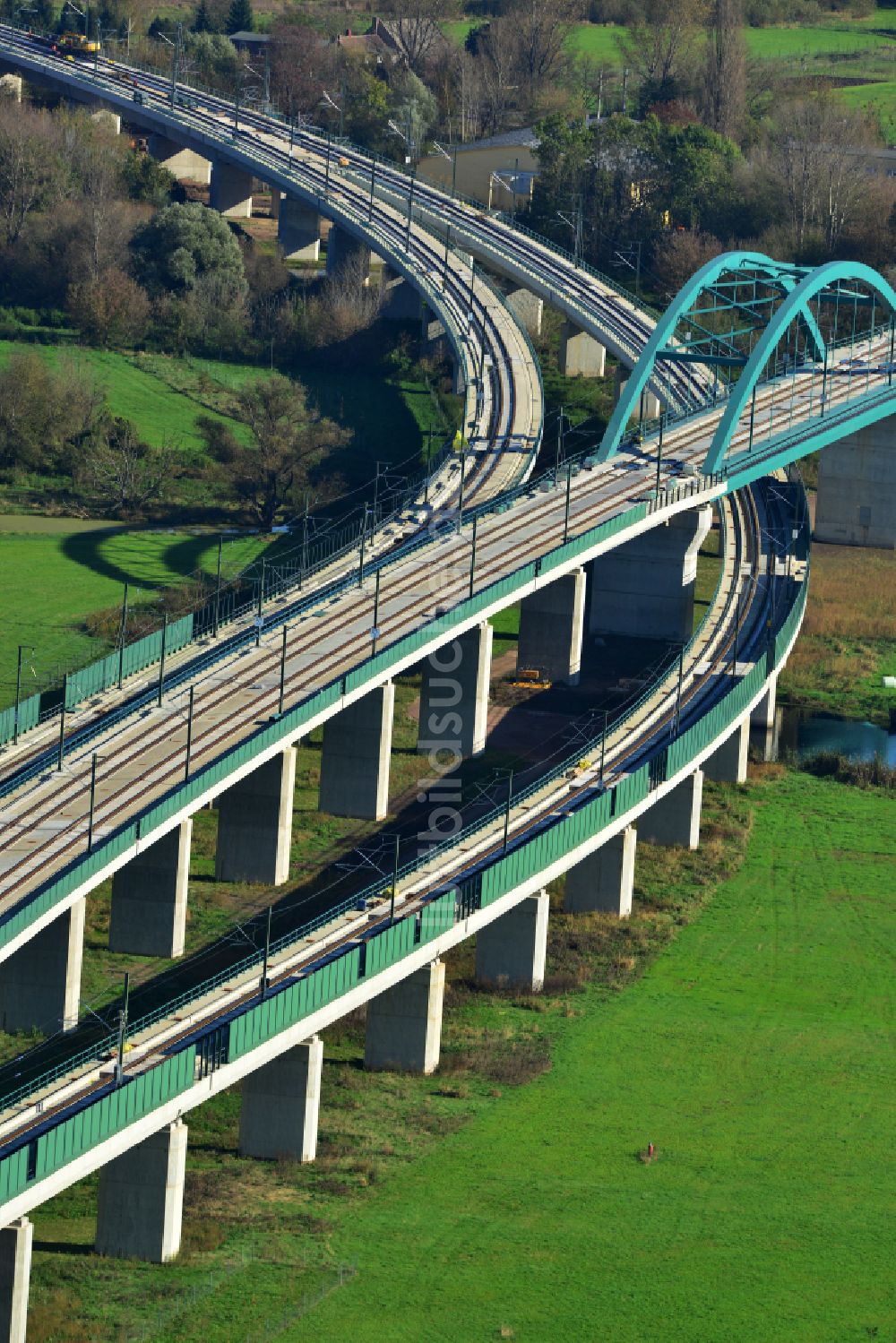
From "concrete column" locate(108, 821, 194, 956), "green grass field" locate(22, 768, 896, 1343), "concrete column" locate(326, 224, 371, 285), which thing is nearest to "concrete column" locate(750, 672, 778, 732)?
"green grass field" locate(22, 768, 896, 1343)

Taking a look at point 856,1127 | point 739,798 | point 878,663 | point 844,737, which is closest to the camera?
point 856,1127

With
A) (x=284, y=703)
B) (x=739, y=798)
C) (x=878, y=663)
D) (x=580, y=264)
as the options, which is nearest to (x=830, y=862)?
(x=739, y=798)

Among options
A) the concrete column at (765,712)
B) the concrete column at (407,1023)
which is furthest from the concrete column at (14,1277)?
the concrete column at (765,712)

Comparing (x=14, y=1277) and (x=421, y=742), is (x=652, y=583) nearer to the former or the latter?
(x=421, y=742)

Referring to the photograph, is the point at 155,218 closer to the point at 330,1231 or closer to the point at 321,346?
the point at 321,346

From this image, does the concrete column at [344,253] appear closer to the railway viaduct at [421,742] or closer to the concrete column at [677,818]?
the railway viaduct at [421,742]

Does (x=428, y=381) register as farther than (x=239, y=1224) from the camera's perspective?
Yes
